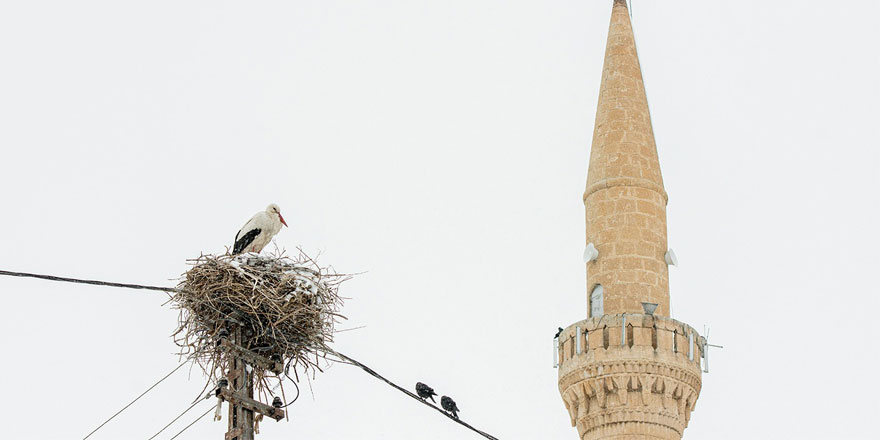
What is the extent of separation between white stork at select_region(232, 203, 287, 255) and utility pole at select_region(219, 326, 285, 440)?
341cm

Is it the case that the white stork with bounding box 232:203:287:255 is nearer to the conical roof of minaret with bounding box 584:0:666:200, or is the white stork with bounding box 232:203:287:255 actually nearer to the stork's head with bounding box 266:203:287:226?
the stork's head with bounding box 266:203:287:226

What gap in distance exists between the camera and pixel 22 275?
1537cm

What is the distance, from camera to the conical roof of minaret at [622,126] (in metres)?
27.0

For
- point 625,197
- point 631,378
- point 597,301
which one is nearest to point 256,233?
point 631,378

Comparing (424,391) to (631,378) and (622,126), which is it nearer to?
(631,378)

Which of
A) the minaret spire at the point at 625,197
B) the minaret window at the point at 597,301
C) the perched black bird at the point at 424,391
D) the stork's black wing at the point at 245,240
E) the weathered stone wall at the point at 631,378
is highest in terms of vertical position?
the minaret spire at the point at 625,197

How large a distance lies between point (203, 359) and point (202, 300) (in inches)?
20.2

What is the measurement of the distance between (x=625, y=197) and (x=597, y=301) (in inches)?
62.9

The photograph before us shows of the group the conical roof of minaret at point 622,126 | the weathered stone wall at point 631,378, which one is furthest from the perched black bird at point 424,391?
the conical roof of minaret at point 622,126

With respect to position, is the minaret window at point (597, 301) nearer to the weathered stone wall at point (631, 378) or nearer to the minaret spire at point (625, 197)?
the minaret spire at point (625, 197)

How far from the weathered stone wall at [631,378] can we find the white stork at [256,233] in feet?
20.8

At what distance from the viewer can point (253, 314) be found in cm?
1667

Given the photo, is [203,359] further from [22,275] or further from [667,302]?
[667,302]

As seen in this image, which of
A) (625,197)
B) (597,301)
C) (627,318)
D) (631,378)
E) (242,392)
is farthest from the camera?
(625,197)
